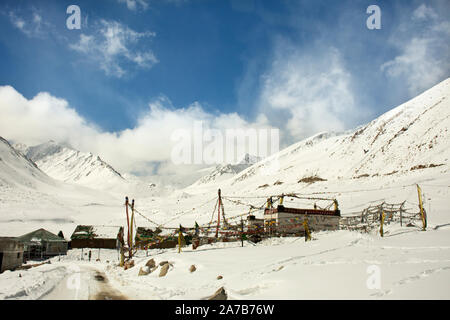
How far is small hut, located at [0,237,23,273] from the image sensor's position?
835 inches

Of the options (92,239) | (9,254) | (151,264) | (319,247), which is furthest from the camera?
(92,239)

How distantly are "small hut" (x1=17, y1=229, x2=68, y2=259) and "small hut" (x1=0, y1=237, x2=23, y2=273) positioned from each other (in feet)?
50.3

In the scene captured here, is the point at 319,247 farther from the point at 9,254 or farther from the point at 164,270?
the point at 9,254

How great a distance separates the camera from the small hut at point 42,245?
1500 inches

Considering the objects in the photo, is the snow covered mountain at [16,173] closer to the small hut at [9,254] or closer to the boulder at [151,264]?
the small hut at [9,254]

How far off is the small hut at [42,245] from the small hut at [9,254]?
15345 millimetres

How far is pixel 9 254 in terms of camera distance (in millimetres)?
22031

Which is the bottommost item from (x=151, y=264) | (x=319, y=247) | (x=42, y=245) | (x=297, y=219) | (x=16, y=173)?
(x=42, y=245)

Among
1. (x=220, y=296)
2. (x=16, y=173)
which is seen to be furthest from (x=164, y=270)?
(x=16, y=173)

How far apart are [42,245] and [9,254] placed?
1915cm

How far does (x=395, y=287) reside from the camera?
6.56 meters

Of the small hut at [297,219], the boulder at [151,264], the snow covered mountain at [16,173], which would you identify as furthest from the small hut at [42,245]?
the snow covered mountain at [16,173]
